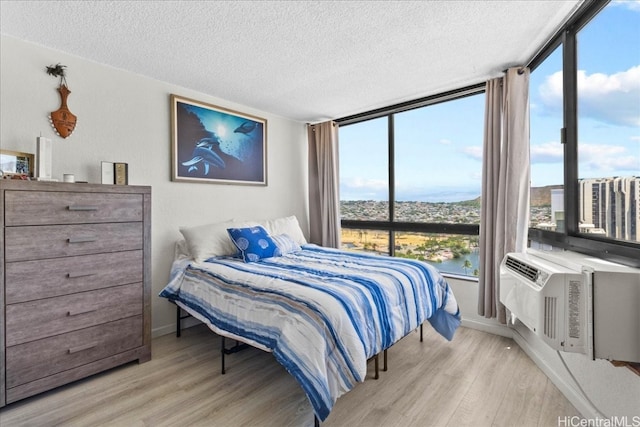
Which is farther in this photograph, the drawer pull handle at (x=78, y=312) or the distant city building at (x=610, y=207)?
the drawer pull handle at (x=78, y=312)

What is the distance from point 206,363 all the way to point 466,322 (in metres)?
2.38

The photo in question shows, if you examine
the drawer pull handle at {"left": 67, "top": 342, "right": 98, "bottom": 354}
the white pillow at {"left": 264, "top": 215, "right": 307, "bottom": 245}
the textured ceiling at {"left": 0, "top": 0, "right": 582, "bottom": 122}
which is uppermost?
the textured ceiling at {"left": 0, "top": 0, "right": 582, "bottom": 122}

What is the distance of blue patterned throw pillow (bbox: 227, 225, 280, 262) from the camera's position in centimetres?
272

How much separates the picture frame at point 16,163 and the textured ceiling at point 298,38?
813 mm

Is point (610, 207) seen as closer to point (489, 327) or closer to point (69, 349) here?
point (489, 327)

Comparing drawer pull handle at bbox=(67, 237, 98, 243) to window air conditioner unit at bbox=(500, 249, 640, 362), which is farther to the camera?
drawer pull handle at bbox=(67, 237, 98, 243)

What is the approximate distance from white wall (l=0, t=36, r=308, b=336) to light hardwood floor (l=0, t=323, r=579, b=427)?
874mm

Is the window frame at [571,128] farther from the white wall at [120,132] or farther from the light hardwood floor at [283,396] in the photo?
the white wall at [120,132]

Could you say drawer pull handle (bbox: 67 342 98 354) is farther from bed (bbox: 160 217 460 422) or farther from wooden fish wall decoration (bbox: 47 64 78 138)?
wooden fish wall decoration (bbox: 47 64 78 138)

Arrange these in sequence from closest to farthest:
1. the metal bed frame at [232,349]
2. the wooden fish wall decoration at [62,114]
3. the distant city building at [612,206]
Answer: the distant city building at [612,206], the metal bed frame at [232,349], the wooden fish wall decoration at [62,114]

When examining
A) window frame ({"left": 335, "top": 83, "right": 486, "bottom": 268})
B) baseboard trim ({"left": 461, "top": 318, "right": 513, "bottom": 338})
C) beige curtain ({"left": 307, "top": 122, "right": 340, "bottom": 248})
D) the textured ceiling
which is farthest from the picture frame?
baseboard trim ({"left": 461, "top": 318, "right": 513, "bottom": 338})

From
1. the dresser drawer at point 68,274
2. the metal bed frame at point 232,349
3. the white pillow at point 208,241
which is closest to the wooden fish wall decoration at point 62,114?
the dresser drawer at point 68,274

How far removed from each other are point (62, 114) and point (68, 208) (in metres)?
0.84

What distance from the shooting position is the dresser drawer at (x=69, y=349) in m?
1.80
